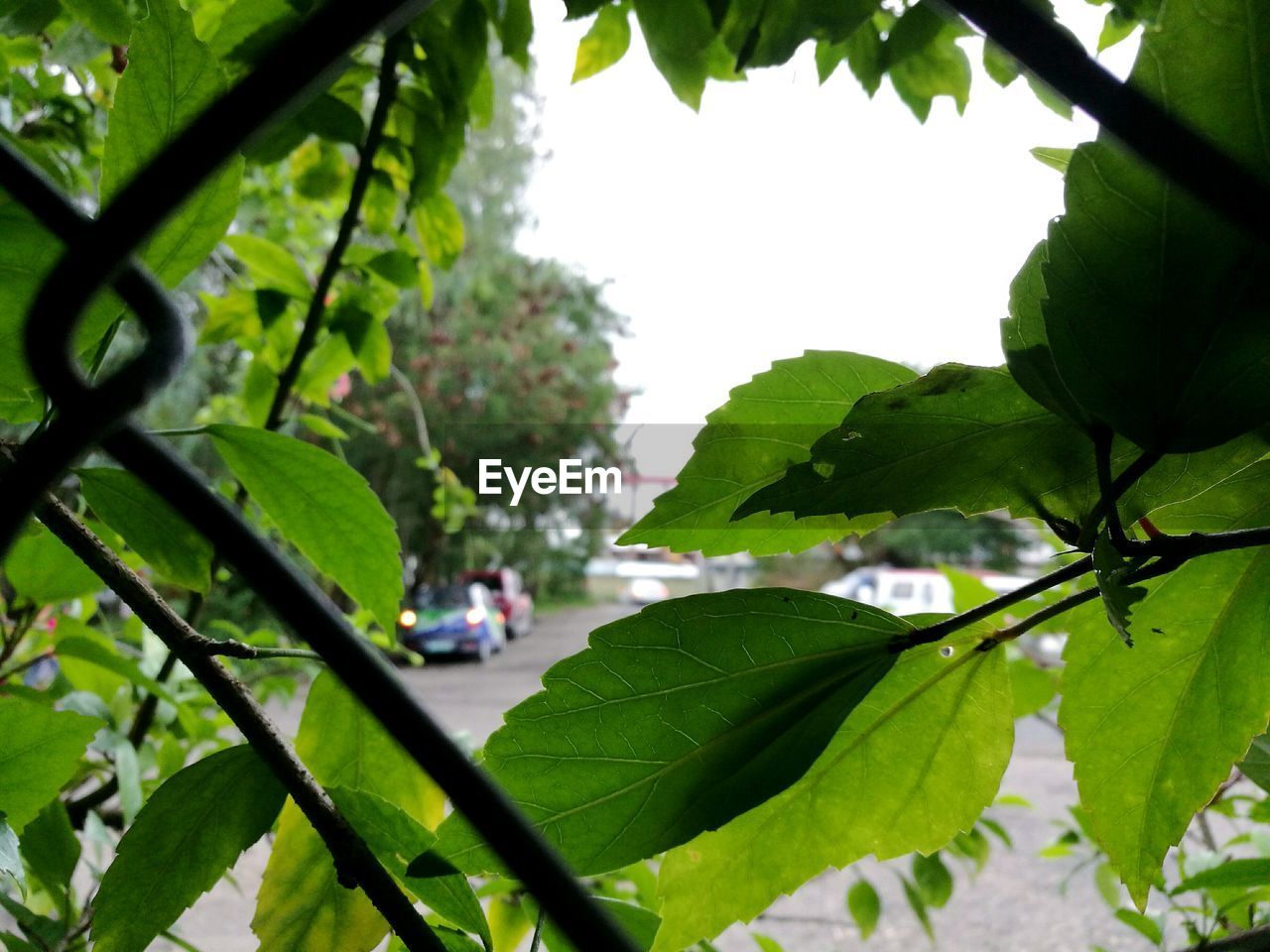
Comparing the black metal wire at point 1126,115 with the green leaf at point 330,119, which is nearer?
the black metal wire at point 1126,115

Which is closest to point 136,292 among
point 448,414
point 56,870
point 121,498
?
point 121,498

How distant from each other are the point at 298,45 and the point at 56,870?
→ 0.26 m

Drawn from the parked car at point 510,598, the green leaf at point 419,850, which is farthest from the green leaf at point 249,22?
the parked car at point 510,598

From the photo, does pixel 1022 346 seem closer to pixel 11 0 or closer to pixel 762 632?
pixel 762 632

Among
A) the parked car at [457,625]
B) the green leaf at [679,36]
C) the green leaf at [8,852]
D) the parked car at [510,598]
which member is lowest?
the green leaf at [8,852]

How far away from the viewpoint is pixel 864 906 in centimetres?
59

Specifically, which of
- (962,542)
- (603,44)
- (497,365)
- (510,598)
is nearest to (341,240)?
(603,44)

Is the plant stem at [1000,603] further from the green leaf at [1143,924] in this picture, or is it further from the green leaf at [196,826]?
the green leaf at [1143,924]

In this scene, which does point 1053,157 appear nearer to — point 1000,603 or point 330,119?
point 1000,603

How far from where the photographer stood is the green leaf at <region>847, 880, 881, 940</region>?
1.94ft

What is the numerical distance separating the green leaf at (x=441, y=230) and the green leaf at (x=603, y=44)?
0.43 ft

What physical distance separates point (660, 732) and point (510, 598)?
298 cm

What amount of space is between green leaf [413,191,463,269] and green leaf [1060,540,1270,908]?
0.37 meters

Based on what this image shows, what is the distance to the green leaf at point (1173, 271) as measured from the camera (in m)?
0.09
